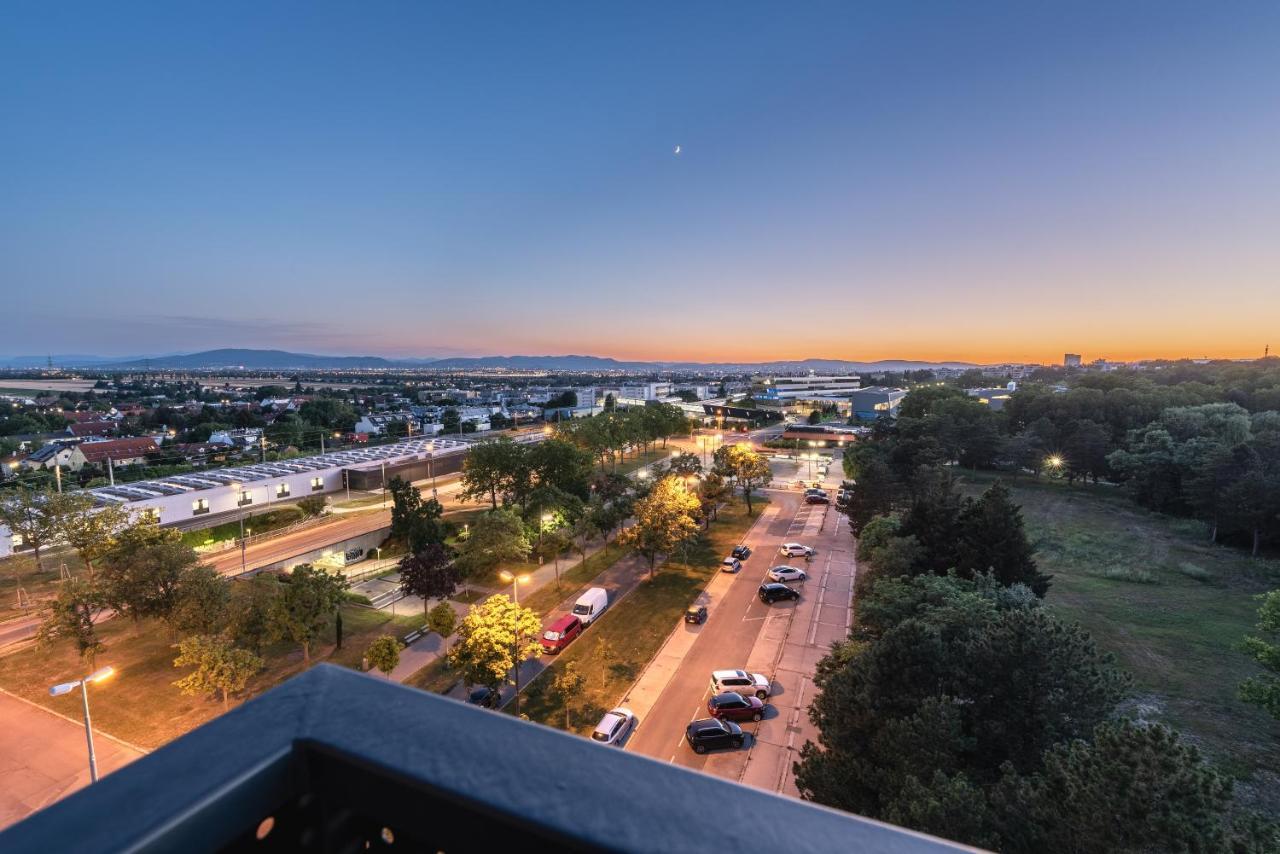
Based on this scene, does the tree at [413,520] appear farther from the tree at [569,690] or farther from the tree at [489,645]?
the tree at [569,690]

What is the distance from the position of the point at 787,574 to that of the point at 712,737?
1136cm

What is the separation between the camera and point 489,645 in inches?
551

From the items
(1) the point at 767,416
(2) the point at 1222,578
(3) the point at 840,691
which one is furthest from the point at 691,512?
(1) the point at 767,416

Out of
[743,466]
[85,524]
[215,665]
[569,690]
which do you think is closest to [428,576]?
[215,665]

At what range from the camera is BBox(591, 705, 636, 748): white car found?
13844mm

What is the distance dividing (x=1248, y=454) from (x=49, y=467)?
79.7 m

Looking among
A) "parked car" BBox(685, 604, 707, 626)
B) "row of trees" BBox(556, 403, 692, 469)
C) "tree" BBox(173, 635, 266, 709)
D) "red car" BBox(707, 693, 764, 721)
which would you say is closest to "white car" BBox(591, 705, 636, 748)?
"red car" BBox(707, 693, 764, 721)

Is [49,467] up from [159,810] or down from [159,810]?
down

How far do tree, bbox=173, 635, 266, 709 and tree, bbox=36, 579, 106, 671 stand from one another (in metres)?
4.69

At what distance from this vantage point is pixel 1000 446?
1797 inches

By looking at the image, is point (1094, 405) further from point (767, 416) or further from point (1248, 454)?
point (767, 416)

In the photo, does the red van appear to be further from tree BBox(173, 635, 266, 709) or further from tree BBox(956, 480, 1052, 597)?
tree BBox(956, 480, 1052, 597)

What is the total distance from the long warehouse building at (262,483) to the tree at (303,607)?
49.7 ft

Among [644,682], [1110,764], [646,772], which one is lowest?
[644,682]
